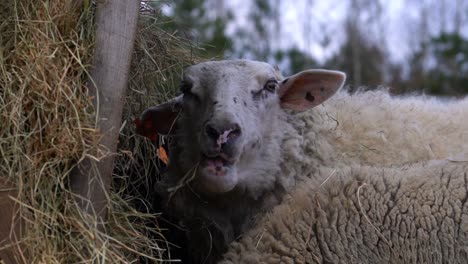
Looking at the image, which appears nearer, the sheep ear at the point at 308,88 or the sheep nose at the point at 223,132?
the sheep nose at the point at 223,132

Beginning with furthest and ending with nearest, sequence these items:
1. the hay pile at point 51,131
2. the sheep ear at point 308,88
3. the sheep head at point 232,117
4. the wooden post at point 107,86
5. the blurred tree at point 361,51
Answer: the blurred tree at point 361,51
the sheep ear at point 308,88
the sheep head at point 232,117
the wooden post at point 107,86
the hay pile at point 51,131

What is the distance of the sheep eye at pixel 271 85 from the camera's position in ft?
15.1

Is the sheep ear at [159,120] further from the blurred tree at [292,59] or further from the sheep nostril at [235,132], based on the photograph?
the blurred tree at [292,59]

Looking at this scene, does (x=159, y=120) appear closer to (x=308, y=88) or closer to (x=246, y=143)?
(x=246, y=143)

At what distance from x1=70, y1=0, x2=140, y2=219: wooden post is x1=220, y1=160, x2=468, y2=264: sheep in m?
0.76

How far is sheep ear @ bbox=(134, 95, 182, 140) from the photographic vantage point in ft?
15.4

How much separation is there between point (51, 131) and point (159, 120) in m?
1.37

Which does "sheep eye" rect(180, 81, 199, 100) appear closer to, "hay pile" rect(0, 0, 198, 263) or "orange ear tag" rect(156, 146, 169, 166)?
"orange ear tag" rect(156, 146, 169, 166)

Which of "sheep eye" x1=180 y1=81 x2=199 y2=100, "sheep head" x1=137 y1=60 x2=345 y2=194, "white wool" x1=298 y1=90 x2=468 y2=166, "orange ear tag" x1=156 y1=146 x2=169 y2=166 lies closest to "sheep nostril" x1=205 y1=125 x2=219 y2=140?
"sheep head" x1=137 y1=60 x2=345 y2=194

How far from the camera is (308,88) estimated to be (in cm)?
473

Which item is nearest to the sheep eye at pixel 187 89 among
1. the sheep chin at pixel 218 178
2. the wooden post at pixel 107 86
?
the sheep chin at pixel 218 178

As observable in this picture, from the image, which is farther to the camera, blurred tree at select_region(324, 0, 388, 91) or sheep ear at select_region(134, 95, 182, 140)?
blurred tree at select_region(324, 0, 388, 91)

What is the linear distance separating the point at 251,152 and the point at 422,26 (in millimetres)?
29249

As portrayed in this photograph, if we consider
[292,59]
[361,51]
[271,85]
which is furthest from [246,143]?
[361,51]
